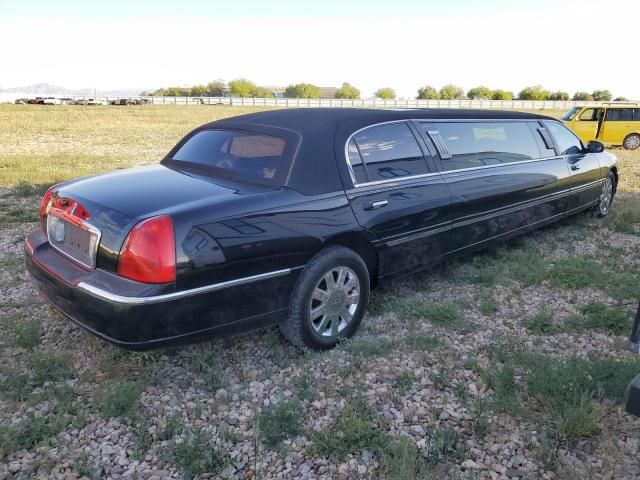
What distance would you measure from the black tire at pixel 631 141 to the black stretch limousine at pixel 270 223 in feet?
43.5

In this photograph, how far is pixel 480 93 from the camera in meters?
91.1

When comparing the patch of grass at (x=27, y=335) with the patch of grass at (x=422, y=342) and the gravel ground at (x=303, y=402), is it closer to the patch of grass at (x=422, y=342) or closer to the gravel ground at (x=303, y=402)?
the gravel ground at (x=303, y=402)

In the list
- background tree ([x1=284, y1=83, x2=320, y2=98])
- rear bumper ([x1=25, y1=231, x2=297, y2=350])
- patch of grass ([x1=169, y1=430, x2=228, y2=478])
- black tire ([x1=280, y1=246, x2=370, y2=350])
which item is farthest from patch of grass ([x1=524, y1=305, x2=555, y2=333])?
background tree ([x1=284, y1=83, x2=320, y2=98])

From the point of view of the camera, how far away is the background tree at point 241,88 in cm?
10594

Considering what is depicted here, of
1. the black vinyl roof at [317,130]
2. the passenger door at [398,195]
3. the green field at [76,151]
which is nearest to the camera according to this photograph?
the black vinyl roof at [317,130]

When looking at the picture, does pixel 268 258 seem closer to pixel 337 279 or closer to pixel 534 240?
pixel 337 279

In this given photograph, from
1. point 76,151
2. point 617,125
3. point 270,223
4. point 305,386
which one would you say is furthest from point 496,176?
point 617,125

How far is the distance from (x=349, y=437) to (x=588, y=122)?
15.5 meters

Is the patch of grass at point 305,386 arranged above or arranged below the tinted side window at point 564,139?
below

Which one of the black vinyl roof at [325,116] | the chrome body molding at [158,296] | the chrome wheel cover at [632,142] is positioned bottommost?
the chrome body molding at [158,296]

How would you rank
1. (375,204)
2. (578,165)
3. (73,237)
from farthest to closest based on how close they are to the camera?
(578,165)
(375,204)
(73,237)

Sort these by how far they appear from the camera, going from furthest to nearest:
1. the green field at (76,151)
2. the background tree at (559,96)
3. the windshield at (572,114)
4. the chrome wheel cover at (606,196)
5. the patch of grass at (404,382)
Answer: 1. the background tree at (559,96)
2. the windshield at (572,114)
3. the green field at (76,151)
4. the chrome wheel cover at (606,196)
5. the patch of grass at (404,382)

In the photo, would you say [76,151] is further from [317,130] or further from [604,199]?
[604,199]

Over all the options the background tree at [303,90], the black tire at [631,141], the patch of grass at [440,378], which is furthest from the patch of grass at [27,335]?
the background tree at [303,90]
